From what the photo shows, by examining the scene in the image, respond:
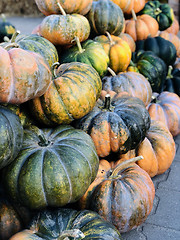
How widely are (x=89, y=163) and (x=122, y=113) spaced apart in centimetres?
67

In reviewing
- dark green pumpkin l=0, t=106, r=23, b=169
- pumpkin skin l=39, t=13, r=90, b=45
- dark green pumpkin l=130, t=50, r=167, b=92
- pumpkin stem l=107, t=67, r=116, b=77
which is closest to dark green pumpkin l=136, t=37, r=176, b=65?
dark green pumpkin l=130, t=50, r=167, b=92

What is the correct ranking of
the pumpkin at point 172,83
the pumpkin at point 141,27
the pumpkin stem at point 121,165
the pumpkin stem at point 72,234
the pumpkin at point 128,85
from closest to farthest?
the pumpkin stem at point 72,234 → the pumpkin stem at point 121,165 → the pumpkin at point 128,85 → the pumpkin at point 172,83 → the pumpkin at point 141,27

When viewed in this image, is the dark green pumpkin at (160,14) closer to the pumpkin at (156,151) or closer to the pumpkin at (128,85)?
the pumpkin at (128,85)

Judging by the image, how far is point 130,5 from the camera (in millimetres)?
4359

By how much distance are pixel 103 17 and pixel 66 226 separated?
2523 millimetres

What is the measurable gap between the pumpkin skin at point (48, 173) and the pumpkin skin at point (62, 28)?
4.33ft

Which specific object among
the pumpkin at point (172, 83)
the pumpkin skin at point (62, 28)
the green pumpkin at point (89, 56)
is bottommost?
the pumpkin at point (172, 83)

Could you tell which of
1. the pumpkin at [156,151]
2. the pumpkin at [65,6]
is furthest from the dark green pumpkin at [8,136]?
the pumpkin at [65,6]

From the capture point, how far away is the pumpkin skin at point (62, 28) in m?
2.93

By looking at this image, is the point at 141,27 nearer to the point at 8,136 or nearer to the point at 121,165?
the point at 121,165

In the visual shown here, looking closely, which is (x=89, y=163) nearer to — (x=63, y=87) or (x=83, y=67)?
(x=63, y=87)

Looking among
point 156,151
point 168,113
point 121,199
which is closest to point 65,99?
point 121,199

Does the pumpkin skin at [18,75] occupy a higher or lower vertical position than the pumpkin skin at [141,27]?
higher

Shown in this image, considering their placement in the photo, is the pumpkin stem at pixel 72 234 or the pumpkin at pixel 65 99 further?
the pumpkin at pixel 65 99
